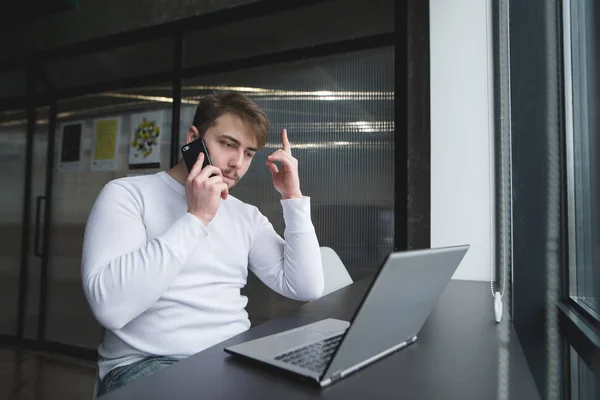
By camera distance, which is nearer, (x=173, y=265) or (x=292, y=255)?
(x=173, y=265)

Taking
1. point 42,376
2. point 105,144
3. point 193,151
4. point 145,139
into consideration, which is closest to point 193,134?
point 193,151

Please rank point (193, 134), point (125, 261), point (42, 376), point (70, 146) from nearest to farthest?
1. point (125, 261)
2. point (193, 134)
3. point (42, 376)
4. point (70, 146)

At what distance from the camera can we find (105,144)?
10.5 feet

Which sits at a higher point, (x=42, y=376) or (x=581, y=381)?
(x=581, y=381)

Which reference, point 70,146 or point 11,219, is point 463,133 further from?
point 11,219

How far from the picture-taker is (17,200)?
3545mm

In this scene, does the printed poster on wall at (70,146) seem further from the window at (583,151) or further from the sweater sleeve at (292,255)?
the window at (583,151)

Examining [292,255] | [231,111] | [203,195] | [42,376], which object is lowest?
[42,376]

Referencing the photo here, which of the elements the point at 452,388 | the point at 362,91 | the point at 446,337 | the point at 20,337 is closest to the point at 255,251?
the point at 446,337

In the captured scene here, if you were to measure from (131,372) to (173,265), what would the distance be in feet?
0.87

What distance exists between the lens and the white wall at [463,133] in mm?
1906

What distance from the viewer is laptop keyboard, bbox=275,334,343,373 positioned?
69 cm

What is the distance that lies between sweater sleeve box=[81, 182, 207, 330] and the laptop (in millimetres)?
277

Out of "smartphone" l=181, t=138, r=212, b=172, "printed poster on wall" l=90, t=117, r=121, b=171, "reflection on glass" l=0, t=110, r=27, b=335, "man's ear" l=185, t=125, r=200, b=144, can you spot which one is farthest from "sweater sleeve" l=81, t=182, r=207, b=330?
"reflection on glass" l=0, t=110, r=27, b=335
